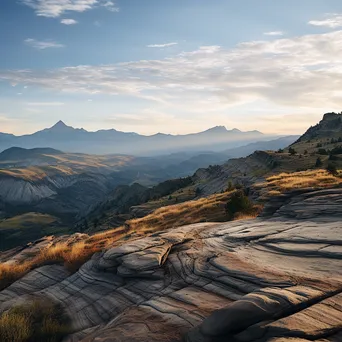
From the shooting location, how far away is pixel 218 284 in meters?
15.1

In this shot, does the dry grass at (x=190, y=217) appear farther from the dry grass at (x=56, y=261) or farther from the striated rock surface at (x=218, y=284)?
the dry grass at (x=56, y=261)

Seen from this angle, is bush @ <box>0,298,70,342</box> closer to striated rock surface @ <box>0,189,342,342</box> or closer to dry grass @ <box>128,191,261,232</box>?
striated rock surface @ <box>0,189,342,342</box>

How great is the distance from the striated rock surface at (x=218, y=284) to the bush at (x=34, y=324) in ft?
2.40

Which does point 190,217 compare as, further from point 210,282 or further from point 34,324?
point 34,324

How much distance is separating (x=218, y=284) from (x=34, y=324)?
9.36 meters

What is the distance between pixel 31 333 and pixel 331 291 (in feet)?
43.2

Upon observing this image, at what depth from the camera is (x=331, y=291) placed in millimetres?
12125

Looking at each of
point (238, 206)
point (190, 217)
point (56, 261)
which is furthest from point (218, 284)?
point (190, 217)

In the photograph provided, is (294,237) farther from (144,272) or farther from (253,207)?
(253,207)

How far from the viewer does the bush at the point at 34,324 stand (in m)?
15.0

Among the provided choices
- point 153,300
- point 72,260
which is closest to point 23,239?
point 72,260

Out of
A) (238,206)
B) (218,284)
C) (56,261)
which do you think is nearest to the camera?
(218,284)

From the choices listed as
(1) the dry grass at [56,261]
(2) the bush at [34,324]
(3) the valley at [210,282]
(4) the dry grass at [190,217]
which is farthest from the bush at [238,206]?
(2) the bush at [34,324]

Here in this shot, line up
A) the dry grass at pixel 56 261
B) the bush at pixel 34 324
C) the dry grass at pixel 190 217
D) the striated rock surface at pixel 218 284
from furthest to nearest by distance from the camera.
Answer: the dry grass at pixel 190 217 → the dry grass at pixel 56 261 → the bush at pixel 34 324 → the striated rock surface at pixel 218 284
